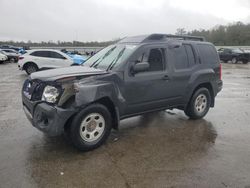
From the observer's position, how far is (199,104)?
6.69m

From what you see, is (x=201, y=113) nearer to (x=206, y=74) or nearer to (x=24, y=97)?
(x=206, y=74)

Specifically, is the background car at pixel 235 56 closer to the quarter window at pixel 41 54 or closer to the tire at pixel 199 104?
the quarter window at pixel 41 54

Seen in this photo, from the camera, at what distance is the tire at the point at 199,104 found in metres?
6.50

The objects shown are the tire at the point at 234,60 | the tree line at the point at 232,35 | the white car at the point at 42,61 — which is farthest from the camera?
the tree line at the point at 232,35

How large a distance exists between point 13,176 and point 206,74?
482 centimetres

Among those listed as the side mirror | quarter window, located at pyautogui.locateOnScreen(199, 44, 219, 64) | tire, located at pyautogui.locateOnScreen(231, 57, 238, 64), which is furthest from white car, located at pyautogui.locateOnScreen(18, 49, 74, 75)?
tire, located at pyautogui.locateOnScreen(231, 57, 238, 64)

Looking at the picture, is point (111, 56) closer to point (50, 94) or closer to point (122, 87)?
point (122, 87)

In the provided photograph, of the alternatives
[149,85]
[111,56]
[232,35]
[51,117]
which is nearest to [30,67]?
[111,56]

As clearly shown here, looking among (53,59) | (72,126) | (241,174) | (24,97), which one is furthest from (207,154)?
(53,59)

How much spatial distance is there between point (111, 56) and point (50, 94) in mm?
1703

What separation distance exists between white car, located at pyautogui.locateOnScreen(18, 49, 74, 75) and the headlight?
12325 mm

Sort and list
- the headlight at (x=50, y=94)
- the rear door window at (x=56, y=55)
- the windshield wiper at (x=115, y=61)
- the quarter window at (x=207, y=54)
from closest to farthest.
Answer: the headlight at (x=50, y=94)
the windshield wiper at (x=115, y=61)
the quarter window at (x=207, y=54)
the rear door window at (x=56, y=55)

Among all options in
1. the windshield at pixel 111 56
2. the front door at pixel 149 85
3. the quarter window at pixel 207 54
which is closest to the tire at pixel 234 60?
the quarter window at pixel 207 54

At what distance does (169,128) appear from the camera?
599 cm
